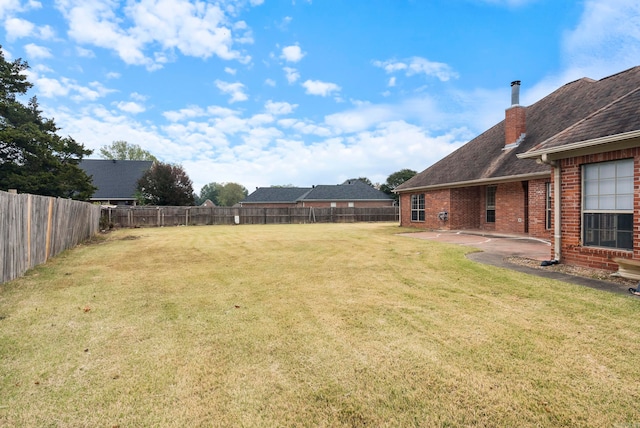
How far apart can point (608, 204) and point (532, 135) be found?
32.3 feet

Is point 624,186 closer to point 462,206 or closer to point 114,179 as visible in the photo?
point 462,206

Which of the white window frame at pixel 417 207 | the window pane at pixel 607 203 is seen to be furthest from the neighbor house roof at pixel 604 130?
the white window frame at pixel 417 207

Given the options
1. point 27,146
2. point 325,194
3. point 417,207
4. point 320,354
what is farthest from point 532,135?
point 325,194

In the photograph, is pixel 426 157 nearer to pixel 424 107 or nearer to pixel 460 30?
pixel 424 107

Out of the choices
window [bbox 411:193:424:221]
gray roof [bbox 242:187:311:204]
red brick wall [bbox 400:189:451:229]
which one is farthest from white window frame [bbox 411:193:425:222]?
gray roof [bbox 242:187:311:204]

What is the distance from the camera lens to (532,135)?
14352mm

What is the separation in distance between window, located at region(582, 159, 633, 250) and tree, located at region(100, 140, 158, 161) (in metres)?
68.3

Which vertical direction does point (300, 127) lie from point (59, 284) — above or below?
above

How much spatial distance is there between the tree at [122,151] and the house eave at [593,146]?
6757 cm

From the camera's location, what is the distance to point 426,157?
28.7 metres

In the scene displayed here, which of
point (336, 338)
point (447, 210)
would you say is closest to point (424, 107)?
point (447, 210)

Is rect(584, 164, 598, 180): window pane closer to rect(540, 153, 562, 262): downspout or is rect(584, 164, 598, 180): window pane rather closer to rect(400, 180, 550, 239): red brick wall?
rect(540, 153, 562, 262): downspout

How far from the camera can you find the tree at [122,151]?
5828cm

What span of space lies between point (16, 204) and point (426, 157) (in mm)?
27797
